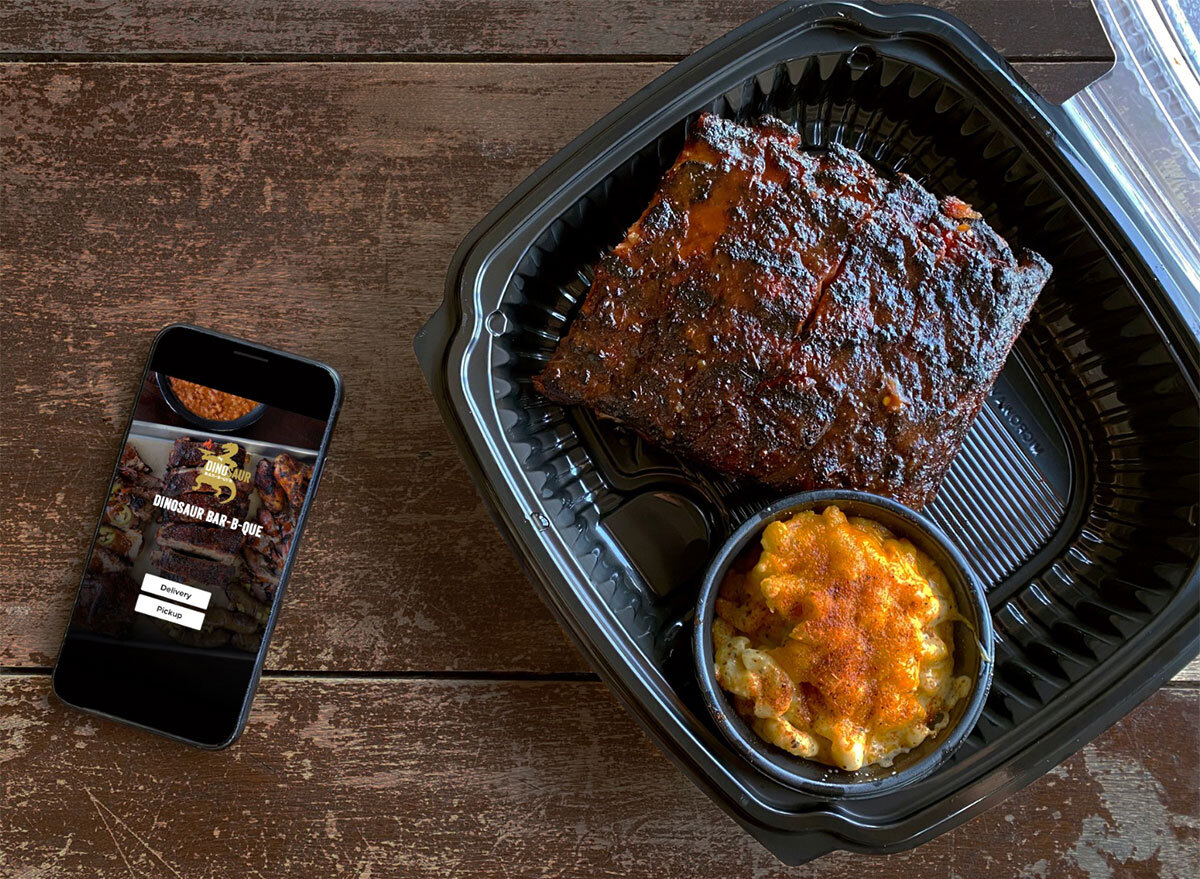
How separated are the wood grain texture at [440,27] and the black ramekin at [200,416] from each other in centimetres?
79

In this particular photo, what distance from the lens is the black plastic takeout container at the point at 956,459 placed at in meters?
1.43

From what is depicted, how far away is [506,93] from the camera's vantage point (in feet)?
5.89

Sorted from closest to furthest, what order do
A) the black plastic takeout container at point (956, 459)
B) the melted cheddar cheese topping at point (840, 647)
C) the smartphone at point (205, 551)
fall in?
the melted cheddar cheese topping at point (840, 647)
the black plastic takeout container at point (956, 459)
the smartphone at point (205, 551)

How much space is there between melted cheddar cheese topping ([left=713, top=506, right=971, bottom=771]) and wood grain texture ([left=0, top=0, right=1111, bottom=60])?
1.17 metres

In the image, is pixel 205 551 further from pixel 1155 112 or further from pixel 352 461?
pixel 1155 112

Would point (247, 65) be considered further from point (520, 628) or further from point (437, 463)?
point (520, 628)

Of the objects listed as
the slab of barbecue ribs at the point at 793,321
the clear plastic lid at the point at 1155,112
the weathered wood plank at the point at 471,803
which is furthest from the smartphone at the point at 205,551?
the clear plastic lid at the point at 1155,112

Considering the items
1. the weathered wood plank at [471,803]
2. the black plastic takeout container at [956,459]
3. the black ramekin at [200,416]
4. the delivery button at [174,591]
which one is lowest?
the weathered wood plank at [471,803]

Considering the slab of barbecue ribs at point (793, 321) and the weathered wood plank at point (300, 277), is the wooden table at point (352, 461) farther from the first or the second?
the slab of barbecue ribs at point (793, 321)

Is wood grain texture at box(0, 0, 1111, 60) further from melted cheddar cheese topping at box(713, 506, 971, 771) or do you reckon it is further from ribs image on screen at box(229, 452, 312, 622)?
melted cheddar cheese topping at box(713, 506, 971, 771)

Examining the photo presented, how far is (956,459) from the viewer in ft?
5.50

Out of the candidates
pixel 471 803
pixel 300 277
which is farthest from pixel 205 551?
pixel 471 803

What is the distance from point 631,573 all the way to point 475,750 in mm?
517

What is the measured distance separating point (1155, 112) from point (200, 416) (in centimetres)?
226
